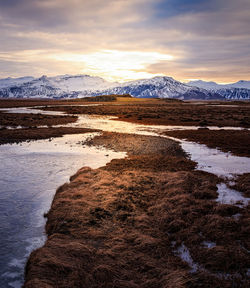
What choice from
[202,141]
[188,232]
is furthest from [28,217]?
[202,141]

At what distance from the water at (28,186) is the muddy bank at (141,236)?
44 centimetres

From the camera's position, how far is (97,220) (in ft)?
23.4

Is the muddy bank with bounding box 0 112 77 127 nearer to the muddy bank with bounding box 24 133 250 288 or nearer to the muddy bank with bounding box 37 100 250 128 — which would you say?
the muddy bank with bounding box 37 100 250 128

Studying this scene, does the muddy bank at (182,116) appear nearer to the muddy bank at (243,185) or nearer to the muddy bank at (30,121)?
the muddy bank at (30,121)

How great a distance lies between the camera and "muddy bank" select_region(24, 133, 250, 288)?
4605 mm

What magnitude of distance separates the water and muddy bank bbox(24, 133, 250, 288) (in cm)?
44

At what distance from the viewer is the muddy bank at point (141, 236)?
15.1 feet

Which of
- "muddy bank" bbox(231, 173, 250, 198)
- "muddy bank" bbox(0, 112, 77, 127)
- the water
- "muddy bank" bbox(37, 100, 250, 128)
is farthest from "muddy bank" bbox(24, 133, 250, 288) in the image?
"muddy bank" bbox(37, 100, 250, 128)

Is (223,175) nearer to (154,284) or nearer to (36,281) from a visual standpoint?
(154,284)

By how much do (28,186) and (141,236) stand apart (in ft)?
21.9

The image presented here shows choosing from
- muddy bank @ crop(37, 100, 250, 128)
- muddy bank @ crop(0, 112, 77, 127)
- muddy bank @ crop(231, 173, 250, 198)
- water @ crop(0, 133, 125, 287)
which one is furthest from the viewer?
muddy bank @ crop(37, 100, 250, 128)

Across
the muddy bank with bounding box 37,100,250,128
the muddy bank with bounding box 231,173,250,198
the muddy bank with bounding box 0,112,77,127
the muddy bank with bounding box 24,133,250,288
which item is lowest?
the muddy bank with bounding box 24,133,250,288

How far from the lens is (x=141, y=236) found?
19.9ft

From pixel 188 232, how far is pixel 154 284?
233 centimetres
